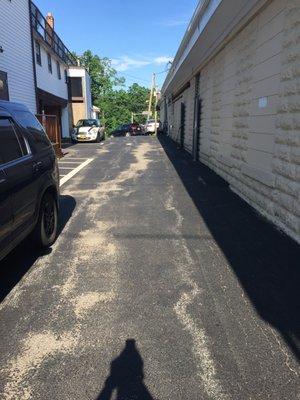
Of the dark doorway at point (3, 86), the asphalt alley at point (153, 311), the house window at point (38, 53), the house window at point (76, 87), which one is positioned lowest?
the asphalt alley at point (153, 311)

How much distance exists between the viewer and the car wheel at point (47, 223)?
5410mm

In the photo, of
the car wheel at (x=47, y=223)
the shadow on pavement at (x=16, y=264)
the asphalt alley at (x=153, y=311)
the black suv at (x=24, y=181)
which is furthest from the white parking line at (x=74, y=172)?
the shadow on pavement at (x=16, y=264)

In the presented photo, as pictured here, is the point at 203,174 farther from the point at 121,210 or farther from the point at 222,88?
the point at 121,210

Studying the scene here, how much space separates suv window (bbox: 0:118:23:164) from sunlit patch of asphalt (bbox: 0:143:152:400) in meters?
1.46

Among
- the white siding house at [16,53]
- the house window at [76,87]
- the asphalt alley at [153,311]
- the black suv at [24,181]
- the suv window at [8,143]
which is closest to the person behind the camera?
the asphalt alley at [153,311]

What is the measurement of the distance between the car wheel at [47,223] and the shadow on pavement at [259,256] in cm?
253

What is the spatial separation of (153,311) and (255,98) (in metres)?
5.77

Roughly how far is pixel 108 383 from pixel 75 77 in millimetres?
36477

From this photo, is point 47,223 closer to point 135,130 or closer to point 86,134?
point 86,134

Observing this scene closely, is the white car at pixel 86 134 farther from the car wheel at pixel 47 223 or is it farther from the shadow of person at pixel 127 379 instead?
the shadow of person at pixel 127 379

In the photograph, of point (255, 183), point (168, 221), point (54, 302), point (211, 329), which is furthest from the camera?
point (255, 183)

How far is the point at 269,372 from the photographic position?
299cm

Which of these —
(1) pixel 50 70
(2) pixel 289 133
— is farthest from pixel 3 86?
(2) pixel 289 133

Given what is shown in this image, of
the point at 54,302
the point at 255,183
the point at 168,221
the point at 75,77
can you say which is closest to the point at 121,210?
the point at 168,221
